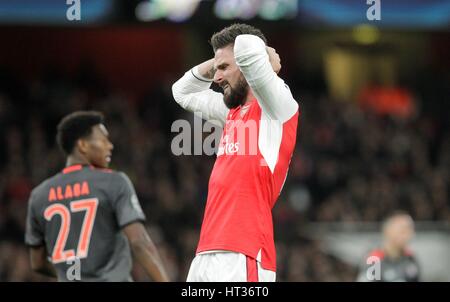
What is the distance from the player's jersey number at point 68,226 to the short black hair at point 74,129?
39 cm

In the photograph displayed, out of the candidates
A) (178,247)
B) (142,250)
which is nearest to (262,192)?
(142,250)

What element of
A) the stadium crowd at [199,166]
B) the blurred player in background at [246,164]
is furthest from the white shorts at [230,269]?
the stadium crowd at [199,166]

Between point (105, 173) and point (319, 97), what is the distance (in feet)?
38.5

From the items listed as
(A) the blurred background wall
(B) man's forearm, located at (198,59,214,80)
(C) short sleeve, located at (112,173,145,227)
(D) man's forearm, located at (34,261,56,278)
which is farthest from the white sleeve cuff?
(A) the blurred background wall

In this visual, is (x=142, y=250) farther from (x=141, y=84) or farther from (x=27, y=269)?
(x=141, y=84)

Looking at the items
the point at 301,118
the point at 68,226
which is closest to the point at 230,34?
the point at 68,226

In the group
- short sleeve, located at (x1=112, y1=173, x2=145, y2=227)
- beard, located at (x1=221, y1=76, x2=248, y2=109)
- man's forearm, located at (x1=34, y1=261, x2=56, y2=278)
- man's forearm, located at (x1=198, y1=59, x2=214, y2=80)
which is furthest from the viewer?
man's forearm, located at (x1=34, y1=261, x2=56, y2=278)

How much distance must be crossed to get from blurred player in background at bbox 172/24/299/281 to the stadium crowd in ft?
21.9

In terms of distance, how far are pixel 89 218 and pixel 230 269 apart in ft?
5.27

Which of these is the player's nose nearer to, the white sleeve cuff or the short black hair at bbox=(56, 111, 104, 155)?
the white sleeve cuff

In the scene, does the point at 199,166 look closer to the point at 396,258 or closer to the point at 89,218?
the point at 396,258

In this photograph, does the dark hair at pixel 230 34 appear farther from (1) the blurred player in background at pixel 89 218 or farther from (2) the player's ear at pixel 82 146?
(2) the player's ear at pixel 82 146

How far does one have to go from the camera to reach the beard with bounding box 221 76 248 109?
4.48 m

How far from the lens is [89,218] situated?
5652 mm
